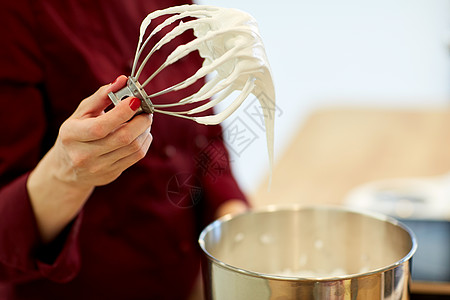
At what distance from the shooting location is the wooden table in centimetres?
127

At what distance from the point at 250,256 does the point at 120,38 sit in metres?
0.38

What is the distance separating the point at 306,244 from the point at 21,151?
38 cm

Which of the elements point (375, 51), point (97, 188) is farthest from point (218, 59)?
point (375, 51)

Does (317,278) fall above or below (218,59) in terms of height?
below

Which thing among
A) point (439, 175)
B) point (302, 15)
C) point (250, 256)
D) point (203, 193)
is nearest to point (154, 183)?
point (203, 193)

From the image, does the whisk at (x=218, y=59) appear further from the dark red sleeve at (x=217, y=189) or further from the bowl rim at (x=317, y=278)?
the dark red sleeve at (x=217, y=189)

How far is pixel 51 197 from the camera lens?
25.9 inches

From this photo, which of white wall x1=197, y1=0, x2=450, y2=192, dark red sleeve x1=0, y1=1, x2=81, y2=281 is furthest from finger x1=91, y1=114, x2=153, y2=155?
white wall x1=197, y1=0, x2=450, y2=192

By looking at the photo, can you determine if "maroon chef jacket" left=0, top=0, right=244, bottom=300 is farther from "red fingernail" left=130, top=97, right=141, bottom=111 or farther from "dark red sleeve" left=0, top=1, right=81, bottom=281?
"red fingernail" left=130, top=97, right=141, bottom=111

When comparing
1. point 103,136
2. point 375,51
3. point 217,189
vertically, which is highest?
point 103,136

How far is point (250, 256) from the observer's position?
653mm

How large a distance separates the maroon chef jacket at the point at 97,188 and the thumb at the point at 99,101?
0.16 m

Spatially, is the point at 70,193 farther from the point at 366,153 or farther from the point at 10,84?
the point at 366,153

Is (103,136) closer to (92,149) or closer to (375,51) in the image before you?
(92,149)
